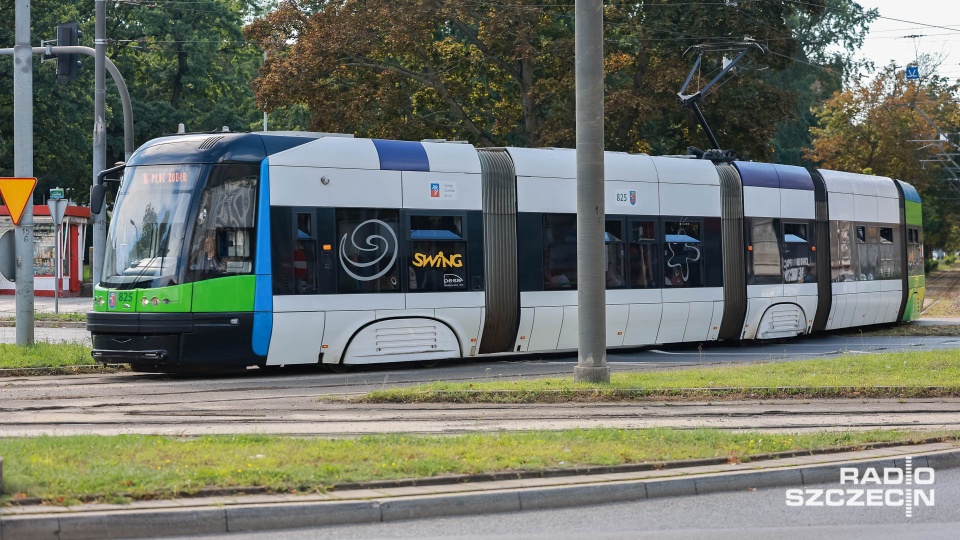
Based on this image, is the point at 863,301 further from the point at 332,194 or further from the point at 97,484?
the point at 97,484

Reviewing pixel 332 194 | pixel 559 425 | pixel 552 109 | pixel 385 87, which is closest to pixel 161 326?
pixel 332 194

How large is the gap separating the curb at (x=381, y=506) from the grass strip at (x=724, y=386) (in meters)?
4.77

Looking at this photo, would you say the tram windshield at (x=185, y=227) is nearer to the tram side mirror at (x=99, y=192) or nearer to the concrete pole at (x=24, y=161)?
the tram side mirror at (x=99, y=192)

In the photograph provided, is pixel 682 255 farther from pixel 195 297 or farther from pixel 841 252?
pixel 195 297

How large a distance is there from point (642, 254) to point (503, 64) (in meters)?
14.9

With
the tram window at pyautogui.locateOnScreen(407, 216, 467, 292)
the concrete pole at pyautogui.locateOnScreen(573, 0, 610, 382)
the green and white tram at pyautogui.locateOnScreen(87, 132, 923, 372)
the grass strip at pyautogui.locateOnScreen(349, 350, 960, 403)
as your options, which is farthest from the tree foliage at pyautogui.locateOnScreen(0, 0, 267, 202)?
the grass strip at pyautogui.locateOnScreen(349, 350, 960, 403)

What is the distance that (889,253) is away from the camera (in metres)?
29.0

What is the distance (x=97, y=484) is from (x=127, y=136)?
19.2 metres

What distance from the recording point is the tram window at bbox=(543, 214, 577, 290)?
2020cm

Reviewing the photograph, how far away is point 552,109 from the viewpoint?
1458 inches

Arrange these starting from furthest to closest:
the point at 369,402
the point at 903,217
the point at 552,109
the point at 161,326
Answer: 1. the point at 552,109
2. the point at 903,217
3. the point at 161,326
4. the point at 369,402

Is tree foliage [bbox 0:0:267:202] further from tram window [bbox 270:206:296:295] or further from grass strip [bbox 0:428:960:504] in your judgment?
grass strip [bbox 0:428:960:504]

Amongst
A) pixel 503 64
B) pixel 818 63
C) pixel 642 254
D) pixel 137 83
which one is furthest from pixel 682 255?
pixel 818 63

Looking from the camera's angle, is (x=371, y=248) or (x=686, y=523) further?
(x=371, y=248)
